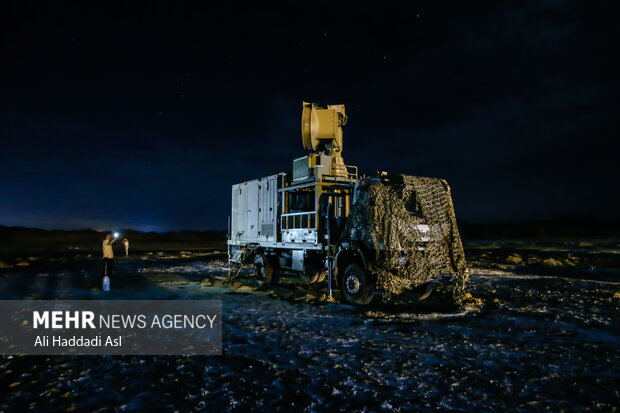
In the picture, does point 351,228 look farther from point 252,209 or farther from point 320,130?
point 252,209

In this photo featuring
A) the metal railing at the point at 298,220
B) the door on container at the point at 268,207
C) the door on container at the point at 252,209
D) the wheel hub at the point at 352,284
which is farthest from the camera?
the door on container at the point at 252,209

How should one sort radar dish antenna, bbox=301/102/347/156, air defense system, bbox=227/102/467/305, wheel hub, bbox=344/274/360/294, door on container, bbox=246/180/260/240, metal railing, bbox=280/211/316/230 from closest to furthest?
air defense system, bbox=227/102/467/305 < wheel hub, bbox=344/274/360/294 < metal railing, bbox=280/211/316/230 < radar dish antenna, bbox=301/102/347/156 < door on container, bbox=246/180/260/240

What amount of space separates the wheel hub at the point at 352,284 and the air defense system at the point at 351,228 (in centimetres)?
3

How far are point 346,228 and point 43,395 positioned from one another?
784 centimetres

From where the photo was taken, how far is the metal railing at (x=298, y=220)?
13.5 m

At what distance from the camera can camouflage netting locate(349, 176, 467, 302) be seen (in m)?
10.8

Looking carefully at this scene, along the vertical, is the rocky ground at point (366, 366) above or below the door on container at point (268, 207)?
below

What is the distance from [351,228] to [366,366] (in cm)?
545

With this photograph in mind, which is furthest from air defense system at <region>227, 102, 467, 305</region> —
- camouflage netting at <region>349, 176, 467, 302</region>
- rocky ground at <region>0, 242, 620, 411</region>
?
rocky ground at <region>0, 242, 620, 411</region>

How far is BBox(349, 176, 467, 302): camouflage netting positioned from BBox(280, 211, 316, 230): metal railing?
2063 millimetres

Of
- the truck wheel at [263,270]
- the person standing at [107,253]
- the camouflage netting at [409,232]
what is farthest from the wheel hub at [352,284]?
the person standing at [107,253]

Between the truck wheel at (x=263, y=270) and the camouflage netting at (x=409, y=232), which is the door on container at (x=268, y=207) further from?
the camouflage netting at (x=409, y=232)

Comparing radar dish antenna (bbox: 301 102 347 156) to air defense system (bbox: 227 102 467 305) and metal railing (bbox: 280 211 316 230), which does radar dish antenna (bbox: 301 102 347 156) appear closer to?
air defense system (bbox: 227 102 467 305)

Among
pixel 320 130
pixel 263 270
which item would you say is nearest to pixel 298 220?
pixel 263 270
